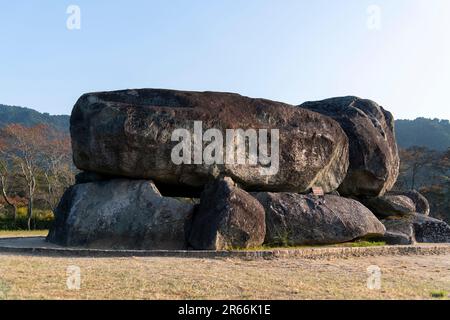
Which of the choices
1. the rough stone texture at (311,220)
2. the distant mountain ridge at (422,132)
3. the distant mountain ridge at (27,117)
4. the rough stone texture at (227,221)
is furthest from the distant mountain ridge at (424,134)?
the rough stone texture at (227,221)

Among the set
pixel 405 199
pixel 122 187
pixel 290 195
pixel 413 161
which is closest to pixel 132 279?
pixel 122 187

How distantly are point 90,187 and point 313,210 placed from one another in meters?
6.54

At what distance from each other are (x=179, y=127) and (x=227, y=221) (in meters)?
3.13

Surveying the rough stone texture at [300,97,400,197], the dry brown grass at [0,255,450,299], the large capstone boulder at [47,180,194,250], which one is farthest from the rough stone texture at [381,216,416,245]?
the large capstone boulder at [47,180,194,250]

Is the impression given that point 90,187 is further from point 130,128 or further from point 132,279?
point 132,279

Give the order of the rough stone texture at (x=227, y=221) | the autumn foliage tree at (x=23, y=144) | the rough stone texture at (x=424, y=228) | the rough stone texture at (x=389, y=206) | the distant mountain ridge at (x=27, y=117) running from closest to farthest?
the rough stone texture at (x=227, y=221) → the rough stone texture at (x=424, y=228) → the rough stone texture at (x=389, y=206) → the autumn foliage tree at (x=23, y=144) → the distant mountain ridge at (x=27, y=117)

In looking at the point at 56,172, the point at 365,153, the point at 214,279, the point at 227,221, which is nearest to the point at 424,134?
the point at 56,172

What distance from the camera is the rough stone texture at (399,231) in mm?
16516

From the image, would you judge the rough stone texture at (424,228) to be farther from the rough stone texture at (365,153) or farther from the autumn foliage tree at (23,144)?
the autumn foliage tree at (23,144)

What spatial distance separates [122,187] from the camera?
14773 mm

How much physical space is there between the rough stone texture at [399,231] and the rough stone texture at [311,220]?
589 millimetres

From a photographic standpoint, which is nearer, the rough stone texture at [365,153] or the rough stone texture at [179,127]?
the rough stone texture at [179,127]

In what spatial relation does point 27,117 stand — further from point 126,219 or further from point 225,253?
point 225,253

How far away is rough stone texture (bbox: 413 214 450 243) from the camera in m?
18.9
